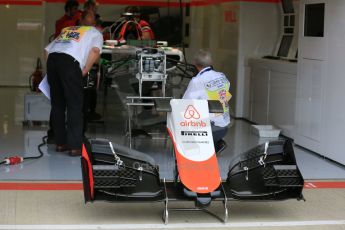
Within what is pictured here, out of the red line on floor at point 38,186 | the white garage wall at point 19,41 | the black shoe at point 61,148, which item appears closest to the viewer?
the red line on floor at point 38,186

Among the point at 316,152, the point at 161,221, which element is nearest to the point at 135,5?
the point at 316,152

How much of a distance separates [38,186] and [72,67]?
61.2 inches

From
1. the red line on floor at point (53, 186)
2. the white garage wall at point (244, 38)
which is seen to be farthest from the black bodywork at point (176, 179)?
the white garage wall at point (244, 38)

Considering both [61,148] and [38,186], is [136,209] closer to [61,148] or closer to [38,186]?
[38,186]

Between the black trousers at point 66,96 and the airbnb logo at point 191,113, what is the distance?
94.7 inches

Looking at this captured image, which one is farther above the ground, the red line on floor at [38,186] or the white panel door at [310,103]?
the white panel door at [310,103]

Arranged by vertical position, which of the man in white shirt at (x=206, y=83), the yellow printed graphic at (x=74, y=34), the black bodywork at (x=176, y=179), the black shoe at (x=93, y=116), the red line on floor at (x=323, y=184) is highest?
the yellow printed graphic at (x=74, y=34)

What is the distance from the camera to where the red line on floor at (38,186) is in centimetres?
599

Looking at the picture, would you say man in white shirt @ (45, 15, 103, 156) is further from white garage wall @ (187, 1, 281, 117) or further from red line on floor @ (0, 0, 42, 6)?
red line on floor @ (0, 0, 42, 6)

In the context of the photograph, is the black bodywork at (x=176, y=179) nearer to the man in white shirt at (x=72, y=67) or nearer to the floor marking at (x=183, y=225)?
the floor marking at (x=183, y=225)

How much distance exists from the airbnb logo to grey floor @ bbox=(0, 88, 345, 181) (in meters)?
1.62

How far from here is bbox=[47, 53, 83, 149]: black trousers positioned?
712 centimetres

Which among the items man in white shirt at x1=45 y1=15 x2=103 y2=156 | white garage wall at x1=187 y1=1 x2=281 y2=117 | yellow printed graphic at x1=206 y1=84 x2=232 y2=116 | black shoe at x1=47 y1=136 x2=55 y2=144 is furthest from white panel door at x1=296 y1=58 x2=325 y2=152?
black shoe at x1=47 y1=136 x2=55 y2=144

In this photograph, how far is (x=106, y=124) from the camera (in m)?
9.89
